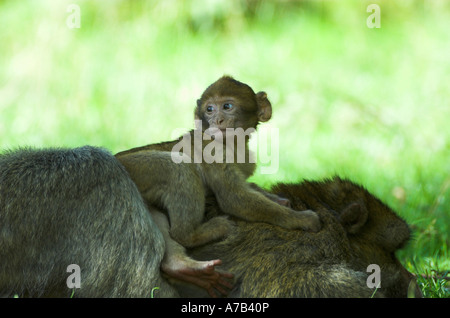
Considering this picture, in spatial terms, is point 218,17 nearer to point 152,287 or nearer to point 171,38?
point 171,38

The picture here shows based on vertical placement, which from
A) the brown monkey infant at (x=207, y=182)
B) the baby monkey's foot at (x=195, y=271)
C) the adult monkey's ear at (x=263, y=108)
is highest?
the adult monkey's ear at (x=263, y=108)

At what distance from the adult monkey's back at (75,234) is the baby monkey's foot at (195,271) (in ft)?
0.30

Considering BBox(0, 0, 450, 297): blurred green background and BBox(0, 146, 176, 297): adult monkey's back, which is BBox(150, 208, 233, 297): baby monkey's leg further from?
BBox(0, 0, 450, 297): blurred green background

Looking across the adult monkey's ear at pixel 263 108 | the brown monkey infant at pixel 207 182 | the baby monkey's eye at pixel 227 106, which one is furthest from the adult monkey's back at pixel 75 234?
the adult monkey's ear at pixel 263 108

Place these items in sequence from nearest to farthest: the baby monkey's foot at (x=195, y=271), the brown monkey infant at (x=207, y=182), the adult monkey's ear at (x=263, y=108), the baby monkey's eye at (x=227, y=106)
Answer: the baby monkey's foot at (x=195, y=271) < the brown monkey infant at (x=207, y=182) < the baby monkey's eye at (x=227, y=106) < the adult monkey's ear at (x=263, y=108)

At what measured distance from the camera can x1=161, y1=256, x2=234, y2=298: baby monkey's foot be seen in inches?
166

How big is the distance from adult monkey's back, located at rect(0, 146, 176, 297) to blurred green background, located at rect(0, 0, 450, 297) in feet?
12.7

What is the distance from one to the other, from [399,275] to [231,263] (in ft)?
3.84

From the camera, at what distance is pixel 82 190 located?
4.22m

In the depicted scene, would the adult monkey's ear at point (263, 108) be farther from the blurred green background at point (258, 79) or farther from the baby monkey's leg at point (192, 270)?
the blurred green background at point (258, 79)

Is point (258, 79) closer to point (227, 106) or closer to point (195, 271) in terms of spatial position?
point (227, 106)

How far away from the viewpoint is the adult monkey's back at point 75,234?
409 cm

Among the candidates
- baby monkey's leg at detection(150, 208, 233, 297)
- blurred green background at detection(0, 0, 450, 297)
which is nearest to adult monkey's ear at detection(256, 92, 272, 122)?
baby monkey's leg at detection(150, 208, 233, 297)
